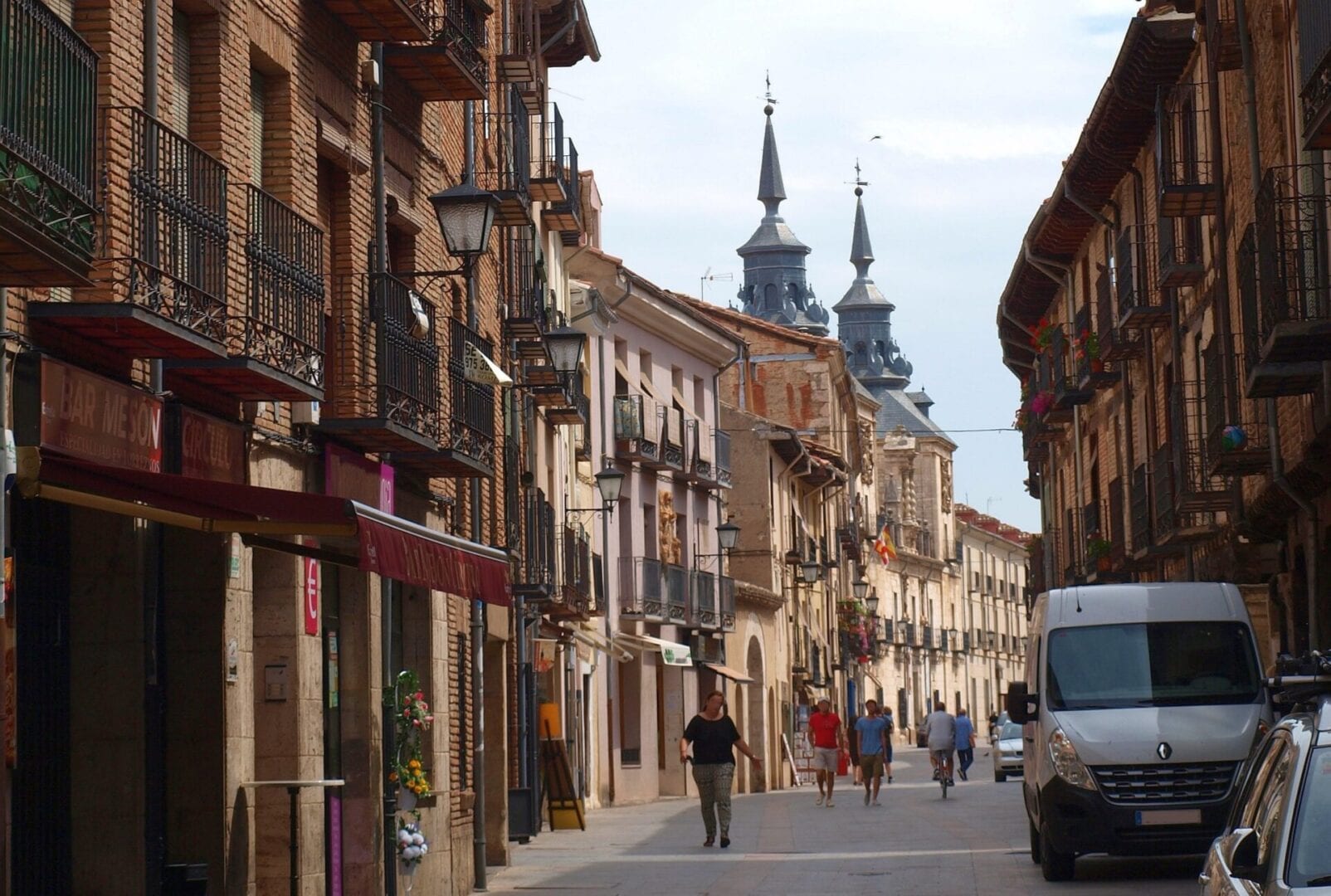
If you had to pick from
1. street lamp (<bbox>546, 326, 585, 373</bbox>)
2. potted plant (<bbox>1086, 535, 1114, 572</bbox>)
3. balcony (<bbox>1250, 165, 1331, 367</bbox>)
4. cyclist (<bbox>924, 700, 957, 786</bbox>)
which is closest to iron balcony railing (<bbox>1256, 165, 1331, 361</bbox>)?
balcony (<bbox>1250, 165, 1331, 367</bbox>)

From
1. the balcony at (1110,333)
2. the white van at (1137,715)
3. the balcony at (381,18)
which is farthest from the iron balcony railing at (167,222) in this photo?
the balcony at (1110,333)

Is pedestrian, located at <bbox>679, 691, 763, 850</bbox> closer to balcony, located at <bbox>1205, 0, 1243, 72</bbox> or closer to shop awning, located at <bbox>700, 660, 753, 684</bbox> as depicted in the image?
balcony, located at <bbox>1205, 0, 1243, 72</bbox>

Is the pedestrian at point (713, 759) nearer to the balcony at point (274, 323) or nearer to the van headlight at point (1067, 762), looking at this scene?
the van headlight at point (1067, 762)

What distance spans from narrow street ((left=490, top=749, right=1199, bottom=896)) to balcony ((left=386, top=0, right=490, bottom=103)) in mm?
6666

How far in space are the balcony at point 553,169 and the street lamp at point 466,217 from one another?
11.6 meters

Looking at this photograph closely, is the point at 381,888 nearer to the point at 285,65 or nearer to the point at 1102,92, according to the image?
the point at 285,65

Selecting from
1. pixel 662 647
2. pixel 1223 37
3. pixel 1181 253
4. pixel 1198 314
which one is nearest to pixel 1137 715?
pixel 1223 37

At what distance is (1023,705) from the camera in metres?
18.5

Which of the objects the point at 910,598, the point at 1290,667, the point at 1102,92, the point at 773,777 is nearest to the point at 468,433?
the point at 1290,667

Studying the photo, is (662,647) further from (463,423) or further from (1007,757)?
(463,423)

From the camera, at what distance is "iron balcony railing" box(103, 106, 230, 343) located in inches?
438

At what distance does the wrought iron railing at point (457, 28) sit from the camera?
1725cm

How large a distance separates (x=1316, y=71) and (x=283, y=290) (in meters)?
6.73

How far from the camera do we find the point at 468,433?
1877cm
